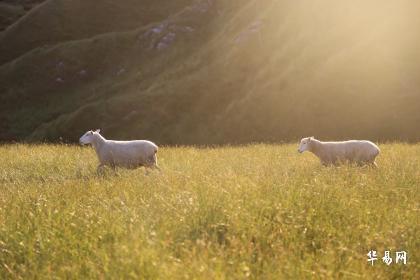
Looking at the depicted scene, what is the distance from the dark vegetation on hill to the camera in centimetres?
3366

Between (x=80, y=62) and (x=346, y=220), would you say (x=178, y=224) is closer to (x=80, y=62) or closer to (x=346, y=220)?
(x=346, y=220)

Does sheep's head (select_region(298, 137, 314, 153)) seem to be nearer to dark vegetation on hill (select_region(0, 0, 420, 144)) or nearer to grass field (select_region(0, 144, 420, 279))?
grass field (select_region(0, 144, 420, 279))

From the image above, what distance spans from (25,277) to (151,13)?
87365 millimetres

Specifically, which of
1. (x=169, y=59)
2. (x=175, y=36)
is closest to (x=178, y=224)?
(x=169, y=59)

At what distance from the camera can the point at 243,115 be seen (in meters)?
37.6

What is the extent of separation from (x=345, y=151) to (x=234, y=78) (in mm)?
29600

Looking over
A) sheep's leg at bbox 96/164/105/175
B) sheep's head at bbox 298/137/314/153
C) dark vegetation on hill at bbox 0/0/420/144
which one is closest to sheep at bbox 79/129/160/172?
sheep's leg at bbox 96/164/105/175

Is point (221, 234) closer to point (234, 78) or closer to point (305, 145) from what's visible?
point (305, 145)

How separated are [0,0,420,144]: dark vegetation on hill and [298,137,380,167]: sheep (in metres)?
16.2

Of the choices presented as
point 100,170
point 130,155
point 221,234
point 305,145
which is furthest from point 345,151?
point 221,234

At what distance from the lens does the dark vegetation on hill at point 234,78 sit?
33.7 metres

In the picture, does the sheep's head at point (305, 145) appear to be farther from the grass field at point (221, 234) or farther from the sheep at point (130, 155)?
the grass field at point (221, 234)

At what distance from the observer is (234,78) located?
43.5m

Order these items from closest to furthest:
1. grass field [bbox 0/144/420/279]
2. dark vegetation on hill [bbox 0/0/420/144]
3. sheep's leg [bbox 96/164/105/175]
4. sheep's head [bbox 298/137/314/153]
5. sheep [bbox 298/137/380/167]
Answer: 1. grass field [bbox 0/144/420/279]
2. sheep's leg [bbox 96/164/105/175]
3. sheep [bbox 298/137/380/167]
4. sheep's head [bbox 298/137/314/153]
5. dark vegetation on hill [bbox 0/0/420/144]
